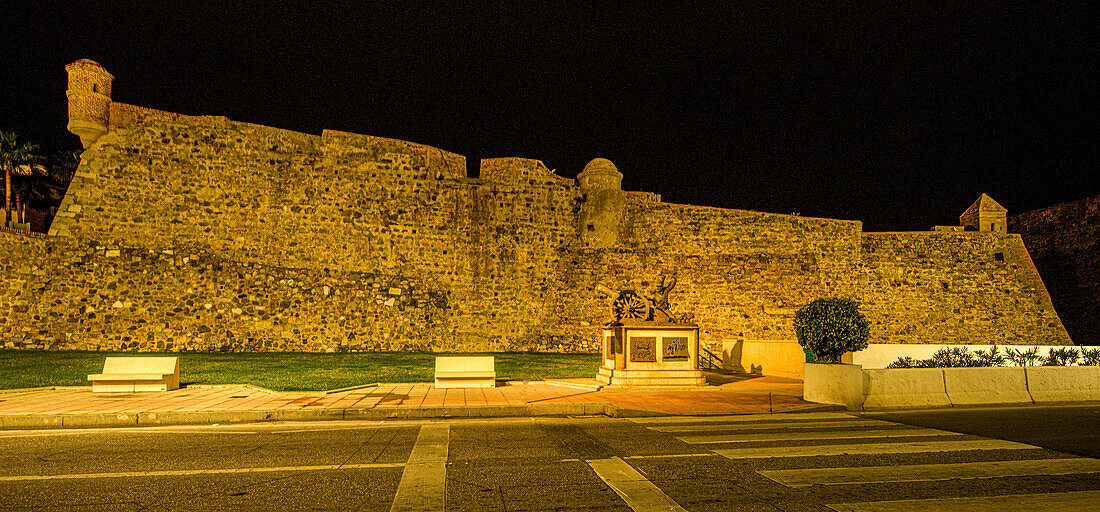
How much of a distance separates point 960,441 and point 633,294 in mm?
7475

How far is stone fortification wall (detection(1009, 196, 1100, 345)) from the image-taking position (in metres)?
31.7

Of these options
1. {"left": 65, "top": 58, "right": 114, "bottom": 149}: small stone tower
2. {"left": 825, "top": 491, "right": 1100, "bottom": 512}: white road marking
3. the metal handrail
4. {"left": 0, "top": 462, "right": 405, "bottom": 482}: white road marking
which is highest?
{"left": 65, "top": 58, "right": 114, "bottom": 149}: small stone tower

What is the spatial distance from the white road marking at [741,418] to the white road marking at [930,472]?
3278 mm

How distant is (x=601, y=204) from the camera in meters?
27.1

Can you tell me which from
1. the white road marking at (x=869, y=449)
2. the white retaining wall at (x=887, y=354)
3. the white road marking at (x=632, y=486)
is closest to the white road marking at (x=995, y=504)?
the white road marking at (x=632, y=486)

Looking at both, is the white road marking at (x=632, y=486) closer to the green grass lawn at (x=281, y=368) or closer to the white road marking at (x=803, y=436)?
the white road marking at (x=803, y=436)

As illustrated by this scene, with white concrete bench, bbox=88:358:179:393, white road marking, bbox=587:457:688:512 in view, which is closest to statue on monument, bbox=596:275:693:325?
white road marking, bbox=587:457:688:512

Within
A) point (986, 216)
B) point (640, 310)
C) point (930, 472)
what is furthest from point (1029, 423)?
point (986, 216)

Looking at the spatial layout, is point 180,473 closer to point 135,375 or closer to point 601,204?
point 135,375

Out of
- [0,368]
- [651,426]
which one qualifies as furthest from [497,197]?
[651,426]

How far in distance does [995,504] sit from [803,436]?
10.0 ft

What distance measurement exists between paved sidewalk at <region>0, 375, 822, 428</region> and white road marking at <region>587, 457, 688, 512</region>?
396 centimetres

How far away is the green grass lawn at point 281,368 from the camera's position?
12.7 m

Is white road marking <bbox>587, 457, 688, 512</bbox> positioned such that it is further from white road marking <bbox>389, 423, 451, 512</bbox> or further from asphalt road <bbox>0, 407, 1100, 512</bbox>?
white road marking <bbox>389, 423, 451, 512</bbox>
